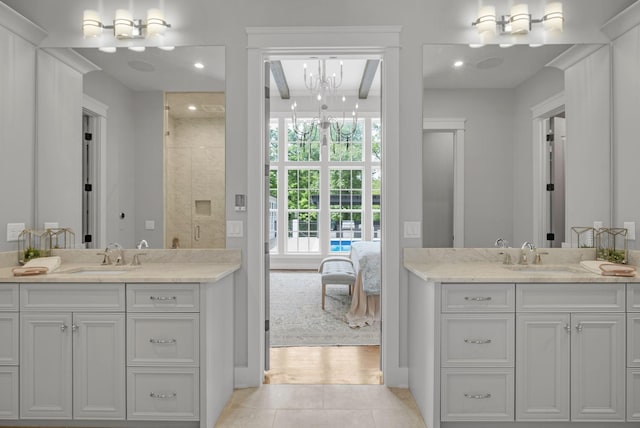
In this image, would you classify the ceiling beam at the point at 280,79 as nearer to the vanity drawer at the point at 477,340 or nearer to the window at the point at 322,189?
the window at the point at 322,189

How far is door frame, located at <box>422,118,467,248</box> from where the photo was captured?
273cm

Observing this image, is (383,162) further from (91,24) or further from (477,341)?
(91,24)

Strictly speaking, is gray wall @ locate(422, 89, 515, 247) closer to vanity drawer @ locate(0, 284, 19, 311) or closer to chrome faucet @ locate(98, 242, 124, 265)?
chrome faucet @ locate(98, 242, 124, 265)

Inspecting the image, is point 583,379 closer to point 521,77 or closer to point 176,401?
point 521,77

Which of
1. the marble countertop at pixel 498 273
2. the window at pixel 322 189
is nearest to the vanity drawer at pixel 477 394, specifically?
the marble countertop at pixel 498 273

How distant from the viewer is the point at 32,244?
104 inches

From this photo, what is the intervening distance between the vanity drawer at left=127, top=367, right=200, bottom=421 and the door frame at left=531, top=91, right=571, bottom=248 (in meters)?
2.46

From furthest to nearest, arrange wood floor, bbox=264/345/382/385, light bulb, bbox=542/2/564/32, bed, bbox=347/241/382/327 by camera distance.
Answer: bed, bbox=347/241/382/327, wood floor, bbox=264/345/382/385, light bulb, bbox=542/2/564/32

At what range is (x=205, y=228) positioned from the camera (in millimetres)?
2742

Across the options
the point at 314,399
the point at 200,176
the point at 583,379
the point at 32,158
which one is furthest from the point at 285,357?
the point at 32,158

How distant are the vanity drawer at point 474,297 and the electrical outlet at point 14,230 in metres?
2.73

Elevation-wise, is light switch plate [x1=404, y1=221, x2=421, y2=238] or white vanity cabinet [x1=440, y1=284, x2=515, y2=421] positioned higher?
light switch plate [x1=404, y1=221, x2=421, y2=238]

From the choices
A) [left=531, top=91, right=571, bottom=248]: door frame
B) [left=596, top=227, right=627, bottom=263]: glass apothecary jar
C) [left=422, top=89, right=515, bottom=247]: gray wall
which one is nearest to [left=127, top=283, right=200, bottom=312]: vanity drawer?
[left=422, top=89, right=515, bottom=247]: gray wall

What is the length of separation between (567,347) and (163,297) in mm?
2231
